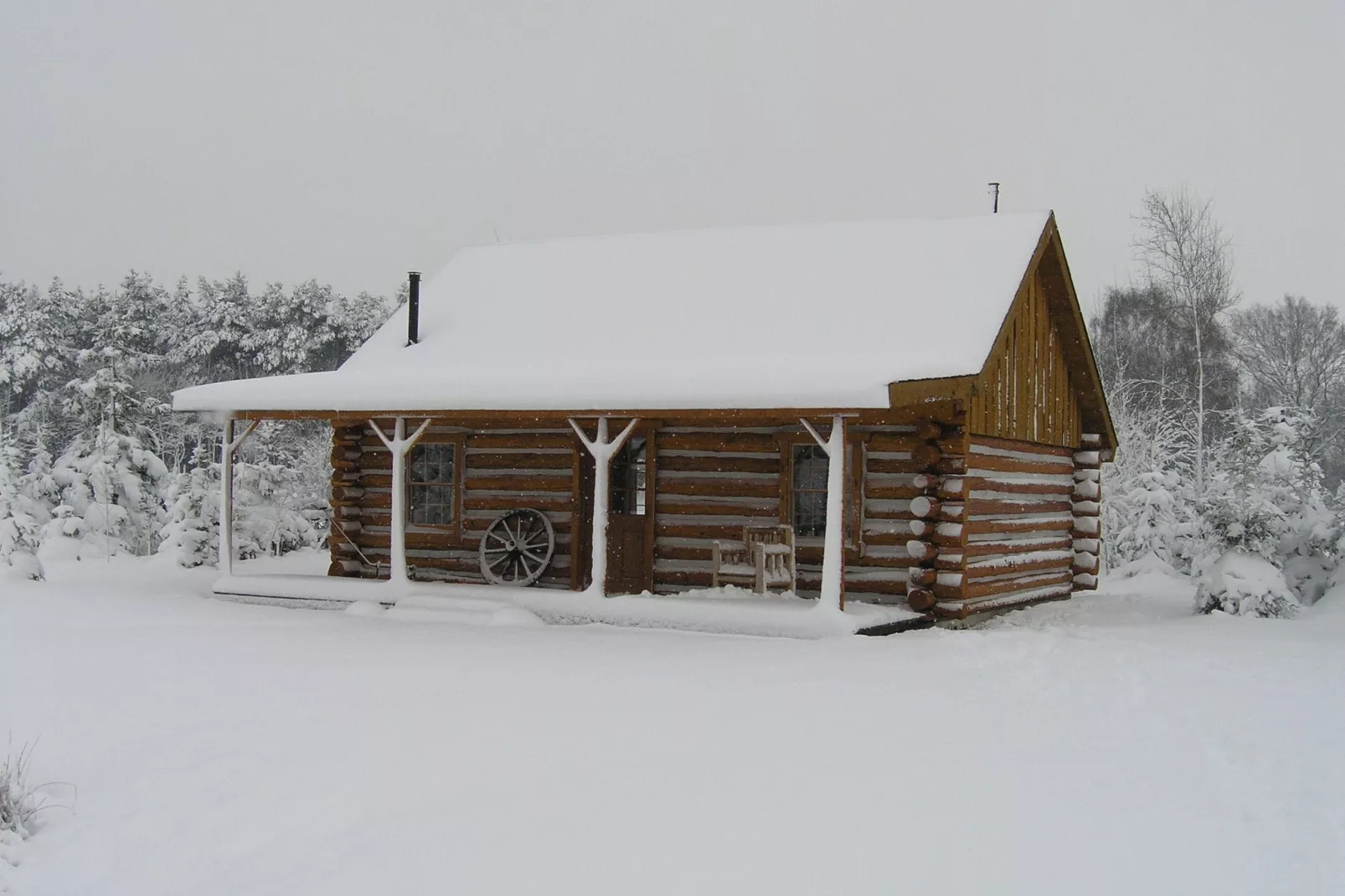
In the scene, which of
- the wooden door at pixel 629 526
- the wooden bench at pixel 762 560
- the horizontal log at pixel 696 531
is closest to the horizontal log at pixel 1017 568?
the wooden bench at pixel 762 560

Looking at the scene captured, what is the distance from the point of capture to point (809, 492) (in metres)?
15.7

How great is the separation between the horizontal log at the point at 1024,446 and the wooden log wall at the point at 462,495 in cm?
529

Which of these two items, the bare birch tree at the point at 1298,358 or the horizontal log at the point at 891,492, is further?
the bare birch tree at the point at 1298,358

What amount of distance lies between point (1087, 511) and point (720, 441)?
23.5ft

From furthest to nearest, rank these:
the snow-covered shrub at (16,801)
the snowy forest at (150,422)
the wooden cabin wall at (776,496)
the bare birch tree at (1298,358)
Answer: the bare birch tree at (1298,358)
the snowy forest at (150,422)
the wooden cabin wall at (776,496)
the snow-covered shrub at (16,801)

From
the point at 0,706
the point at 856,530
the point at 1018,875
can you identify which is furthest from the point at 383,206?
the point at 1018,875

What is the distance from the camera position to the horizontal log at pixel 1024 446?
15633 millimetres

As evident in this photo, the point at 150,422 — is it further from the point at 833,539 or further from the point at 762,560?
the point at 833,539

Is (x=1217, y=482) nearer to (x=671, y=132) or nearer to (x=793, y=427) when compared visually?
(x=793, y=427)

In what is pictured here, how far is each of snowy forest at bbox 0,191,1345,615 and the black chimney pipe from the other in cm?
656

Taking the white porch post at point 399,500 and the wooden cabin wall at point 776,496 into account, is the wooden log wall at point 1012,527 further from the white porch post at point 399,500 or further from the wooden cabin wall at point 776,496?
the white porch post at point 399,500

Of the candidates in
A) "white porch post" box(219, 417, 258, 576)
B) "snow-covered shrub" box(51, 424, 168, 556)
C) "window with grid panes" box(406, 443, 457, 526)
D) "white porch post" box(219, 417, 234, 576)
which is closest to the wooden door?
"window with grid panes" box(406, 443, 457, 526)

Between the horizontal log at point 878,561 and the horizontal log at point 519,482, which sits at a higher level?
the horizontal log at point 519,482

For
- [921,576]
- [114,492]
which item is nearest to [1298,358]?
[921,576]
